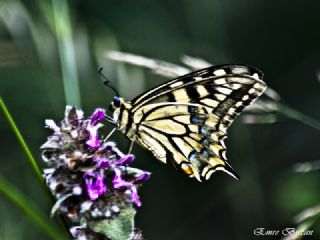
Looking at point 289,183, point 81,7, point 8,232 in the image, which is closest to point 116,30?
point 81,7

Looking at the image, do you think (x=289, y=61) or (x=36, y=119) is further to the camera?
(x=289, y=61)

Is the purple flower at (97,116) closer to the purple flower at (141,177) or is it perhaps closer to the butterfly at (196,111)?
the purple flower at (141,177)

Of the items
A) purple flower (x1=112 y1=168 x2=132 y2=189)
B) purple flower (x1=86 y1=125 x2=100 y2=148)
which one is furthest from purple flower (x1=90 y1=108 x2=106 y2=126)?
purple flower (x1=112 y1=168 x2=132 y2=189)

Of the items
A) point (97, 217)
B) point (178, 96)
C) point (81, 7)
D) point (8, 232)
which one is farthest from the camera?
point (81, 7)

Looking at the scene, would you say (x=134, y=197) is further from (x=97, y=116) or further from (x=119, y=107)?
(x=119, y=107)

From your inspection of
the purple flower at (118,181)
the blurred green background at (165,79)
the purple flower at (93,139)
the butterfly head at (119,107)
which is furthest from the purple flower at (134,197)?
the butterfly head at (119,107)

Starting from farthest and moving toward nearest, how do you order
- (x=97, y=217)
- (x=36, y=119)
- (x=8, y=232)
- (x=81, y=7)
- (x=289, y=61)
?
(x=289, y=61) < (x=81, y=7) < (x=36, y=119) < (x=8, y=232) < (x=97, y=217)

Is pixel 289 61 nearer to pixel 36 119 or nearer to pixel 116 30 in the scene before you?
pixel 116 30
